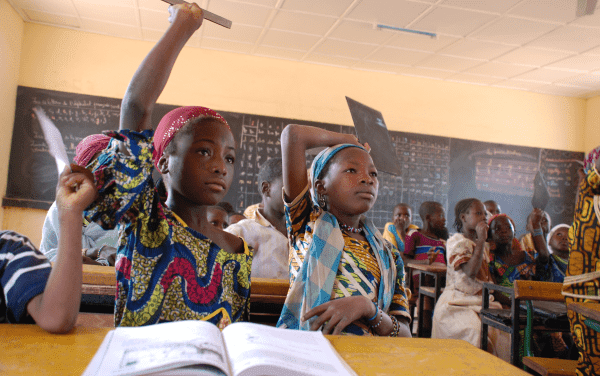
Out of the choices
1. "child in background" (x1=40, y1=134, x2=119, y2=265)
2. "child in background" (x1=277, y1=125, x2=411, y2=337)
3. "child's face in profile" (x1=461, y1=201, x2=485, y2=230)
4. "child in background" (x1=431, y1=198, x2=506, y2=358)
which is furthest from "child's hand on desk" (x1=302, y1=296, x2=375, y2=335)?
"child's face in profile" (x1=461, y1=201, x2=485, y2=230)

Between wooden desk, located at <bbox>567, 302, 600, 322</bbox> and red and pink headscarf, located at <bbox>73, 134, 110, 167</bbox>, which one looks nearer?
wooden desk, located at <bbox>567, 302, 600, 322</bbox>

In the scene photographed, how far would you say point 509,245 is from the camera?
11.3 ft

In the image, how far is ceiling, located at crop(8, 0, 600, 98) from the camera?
160 inches

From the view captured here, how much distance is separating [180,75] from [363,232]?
434 cm

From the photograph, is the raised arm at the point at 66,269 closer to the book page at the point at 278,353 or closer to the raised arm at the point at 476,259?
the book page at the point at 278,353

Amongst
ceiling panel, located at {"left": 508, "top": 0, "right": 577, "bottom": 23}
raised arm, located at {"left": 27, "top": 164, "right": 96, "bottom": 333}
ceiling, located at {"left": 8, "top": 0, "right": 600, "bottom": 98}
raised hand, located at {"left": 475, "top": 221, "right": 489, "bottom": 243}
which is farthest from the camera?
ceiling, located at {"left": 8, "top": 0, "right": 600, "bottom": 98}

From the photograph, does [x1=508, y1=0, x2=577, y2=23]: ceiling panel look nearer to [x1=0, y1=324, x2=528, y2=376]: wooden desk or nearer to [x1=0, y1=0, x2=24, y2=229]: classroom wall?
[x1=0, y1=324, x2=528, y2=376]: wooden desk

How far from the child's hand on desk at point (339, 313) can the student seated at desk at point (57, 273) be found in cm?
52

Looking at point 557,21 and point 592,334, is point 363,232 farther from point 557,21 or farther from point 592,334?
point 557,21

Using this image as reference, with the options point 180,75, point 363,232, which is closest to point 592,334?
point 363,232

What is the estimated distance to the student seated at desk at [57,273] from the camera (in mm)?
757

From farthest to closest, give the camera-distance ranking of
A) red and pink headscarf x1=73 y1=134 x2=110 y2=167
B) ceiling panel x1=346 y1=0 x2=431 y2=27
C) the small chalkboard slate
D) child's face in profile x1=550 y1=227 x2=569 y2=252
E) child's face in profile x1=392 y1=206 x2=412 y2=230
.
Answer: child's face in profile x1=392 y1=206 x2=412 y2=230 → ceiling panel x1=346 y1=0 x2=431 y2=27 → child's face in profile x1=550 y1=227 x2=569 y2=252 → the small chalkboard slate → red and pink headscarf x1=73 y1=134 x2=110 y2=167

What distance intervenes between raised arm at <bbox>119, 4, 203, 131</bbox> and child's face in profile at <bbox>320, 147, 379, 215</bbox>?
0.63 m

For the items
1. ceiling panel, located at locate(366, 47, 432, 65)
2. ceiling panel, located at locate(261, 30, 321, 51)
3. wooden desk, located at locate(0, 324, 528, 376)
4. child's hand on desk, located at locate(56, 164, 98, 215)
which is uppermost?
ceiling panel, located at locate(366, 47, 432, 65)
